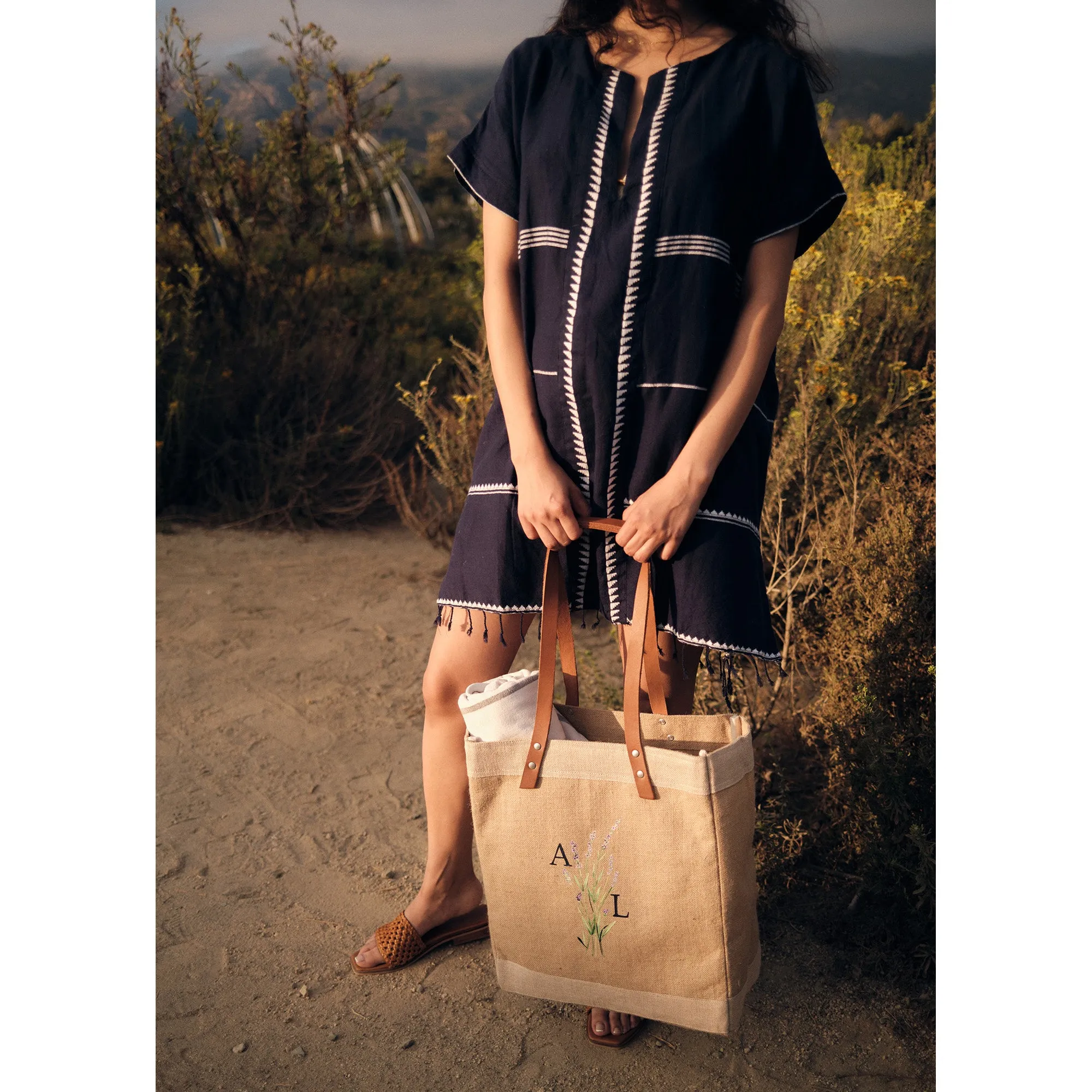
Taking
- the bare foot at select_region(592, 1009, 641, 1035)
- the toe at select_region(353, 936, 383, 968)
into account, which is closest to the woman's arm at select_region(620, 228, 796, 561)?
the bare foot at select_region(592, 1009, 641, 1035)

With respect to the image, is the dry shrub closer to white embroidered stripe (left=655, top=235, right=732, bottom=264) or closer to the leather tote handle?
the leather tote handle

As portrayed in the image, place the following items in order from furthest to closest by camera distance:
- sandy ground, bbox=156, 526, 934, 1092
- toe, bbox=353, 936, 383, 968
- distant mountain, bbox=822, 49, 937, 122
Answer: distant mountain, bbox=822, 49, 937, 122
toe, bbox=353, 936, 383, 968
sandy ground, bbox=156, 526, 934, 1092

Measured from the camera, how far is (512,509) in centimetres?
147

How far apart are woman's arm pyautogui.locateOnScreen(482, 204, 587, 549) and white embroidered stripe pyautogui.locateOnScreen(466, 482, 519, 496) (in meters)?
0.02

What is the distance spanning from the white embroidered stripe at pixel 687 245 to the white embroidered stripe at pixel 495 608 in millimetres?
551

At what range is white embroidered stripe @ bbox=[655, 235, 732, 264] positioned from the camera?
52.4 inches

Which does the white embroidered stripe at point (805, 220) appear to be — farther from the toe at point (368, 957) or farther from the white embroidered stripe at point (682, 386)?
the toe at point (368, 957)

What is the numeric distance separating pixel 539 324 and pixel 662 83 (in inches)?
14.7

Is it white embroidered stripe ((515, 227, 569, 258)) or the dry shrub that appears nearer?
white embroidered stripe ((515, 227, 569, 258))

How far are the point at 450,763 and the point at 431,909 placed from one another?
1.06ft

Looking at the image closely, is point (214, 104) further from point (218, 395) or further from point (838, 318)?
point (838, 318)

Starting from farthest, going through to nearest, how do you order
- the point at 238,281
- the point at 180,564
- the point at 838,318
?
the point at 238,281 < the point at 180,564 < the point at 838,318

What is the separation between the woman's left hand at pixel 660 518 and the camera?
1.37m

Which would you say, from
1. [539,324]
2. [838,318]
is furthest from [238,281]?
[539,324]
